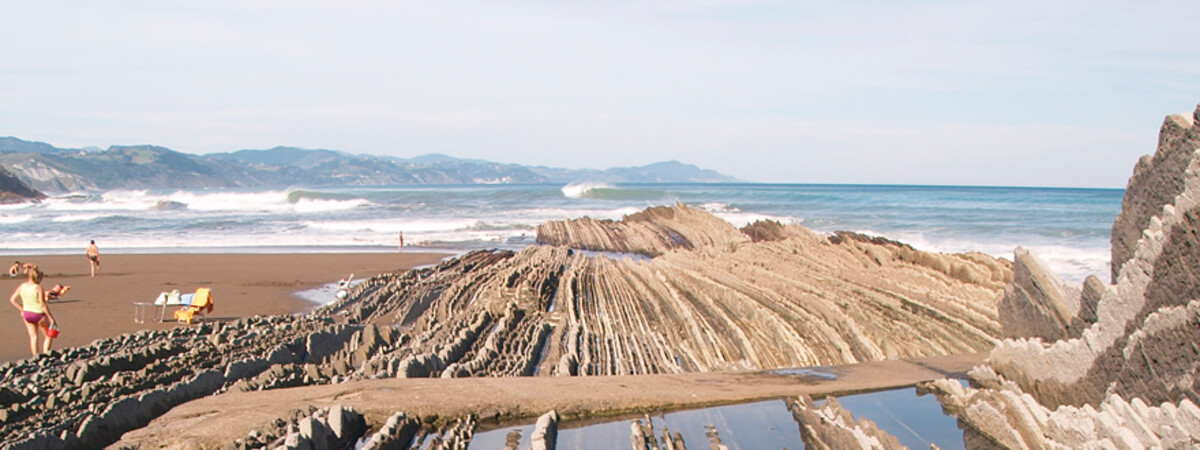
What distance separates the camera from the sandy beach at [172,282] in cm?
1241

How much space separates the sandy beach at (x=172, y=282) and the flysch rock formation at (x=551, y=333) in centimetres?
218

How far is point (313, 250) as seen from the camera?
28062mm

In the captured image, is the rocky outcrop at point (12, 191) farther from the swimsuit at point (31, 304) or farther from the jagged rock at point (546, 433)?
the jagged rock at point (546, 433)

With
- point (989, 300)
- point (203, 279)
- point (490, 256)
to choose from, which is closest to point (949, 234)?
point (490, 256)

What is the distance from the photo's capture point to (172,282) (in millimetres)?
18625

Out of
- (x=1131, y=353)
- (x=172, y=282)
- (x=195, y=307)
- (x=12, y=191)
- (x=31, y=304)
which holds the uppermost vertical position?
(x=1131, y=353)

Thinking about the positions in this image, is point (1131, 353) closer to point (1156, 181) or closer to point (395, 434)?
point (1156, 181)

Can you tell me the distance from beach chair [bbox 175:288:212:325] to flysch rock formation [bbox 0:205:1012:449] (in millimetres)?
1829

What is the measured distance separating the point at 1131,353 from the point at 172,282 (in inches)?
747

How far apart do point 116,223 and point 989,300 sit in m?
41.2

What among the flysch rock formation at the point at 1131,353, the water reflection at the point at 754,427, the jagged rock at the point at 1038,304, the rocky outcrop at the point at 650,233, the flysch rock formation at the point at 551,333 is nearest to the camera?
the flysch rock formation at the point at 1131,353

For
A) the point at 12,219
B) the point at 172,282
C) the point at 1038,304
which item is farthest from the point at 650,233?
the point at 12,219

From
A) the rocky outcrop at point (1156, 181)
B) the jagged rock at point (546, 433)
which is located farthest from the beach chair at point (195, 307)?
the rocky outcrop at point (1156, 181)

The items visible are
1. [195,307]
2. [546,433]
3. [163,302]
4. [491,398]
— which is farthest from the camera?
[163,302]
